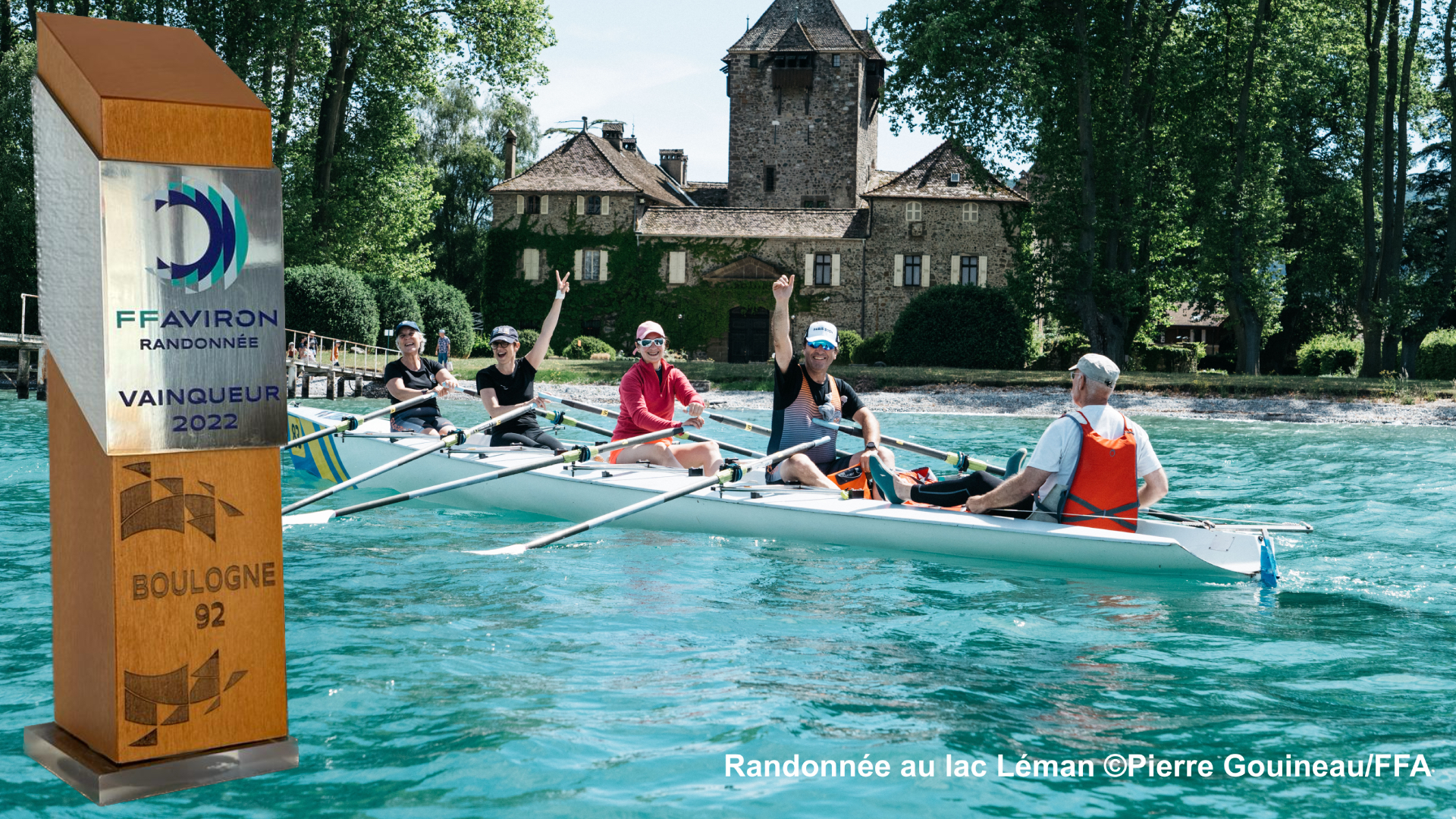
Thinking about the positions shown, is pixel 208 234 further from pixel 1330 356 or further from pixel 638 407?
pixel 1330 356

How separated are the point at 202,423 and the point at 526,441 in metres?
8.37

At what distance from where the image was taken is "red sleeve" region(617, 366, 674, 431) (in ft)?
35.4

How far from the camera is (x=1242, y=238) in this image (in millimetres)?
33344

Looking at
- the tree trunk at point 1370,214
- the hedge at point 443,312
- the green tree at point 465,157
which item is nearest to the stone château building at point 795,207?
the green tree at point 465,157

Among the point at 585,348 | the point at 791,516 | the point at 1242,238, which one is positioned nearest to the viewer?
the point at 791,516

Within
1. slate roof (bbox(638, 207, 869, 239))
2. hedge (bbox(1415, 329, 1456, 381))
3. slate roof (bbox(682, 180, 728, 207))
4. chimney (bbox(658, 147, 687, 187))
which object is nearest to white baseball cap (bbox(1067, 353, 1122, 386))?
hedge (bbox(1415, 329, 1456, 381))

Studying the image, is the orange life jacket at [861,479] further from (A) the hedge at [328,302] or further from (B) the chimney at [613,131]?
(B) the chimney at [613,131]

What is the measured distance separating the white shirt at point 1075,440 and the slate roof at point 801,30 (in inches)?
1744

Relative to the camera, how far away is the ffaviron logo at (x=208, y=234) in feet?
11.3

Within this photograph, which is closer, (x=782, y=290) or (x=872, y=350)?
(x=782, y=290)

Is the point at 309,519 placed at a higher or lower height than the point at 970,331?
lower

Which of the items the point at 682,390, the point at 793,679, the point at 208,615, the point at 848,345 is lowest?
the point at 793,679

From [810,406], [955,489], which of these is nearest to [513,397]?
[810,406]

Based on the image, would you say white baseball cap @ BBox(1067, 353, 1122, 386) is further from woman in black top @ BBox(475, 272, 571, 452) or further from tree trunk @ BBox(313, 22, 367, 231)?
tree trunk @ BBox(313, 22, 367, 231)
